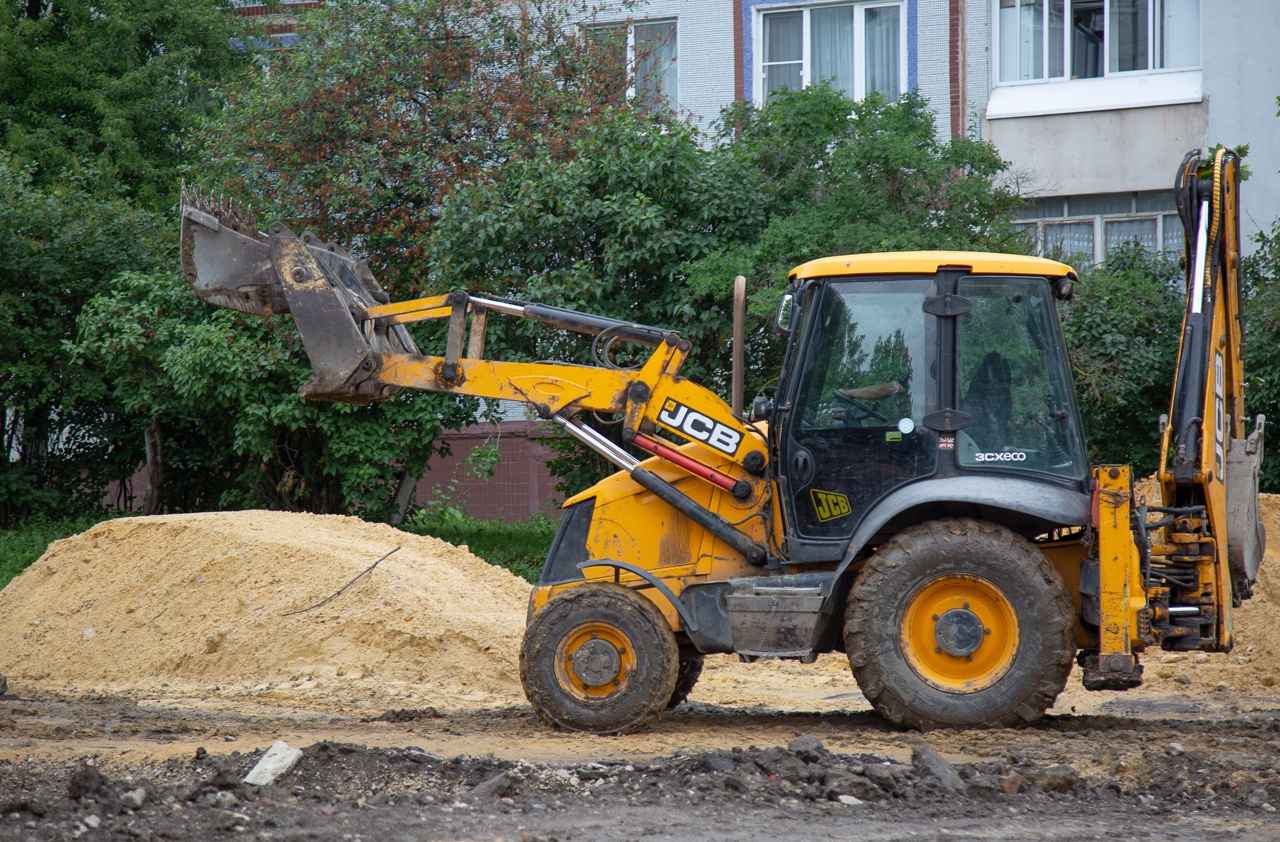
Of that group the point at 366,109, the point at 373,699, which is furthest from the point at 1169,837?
the point at 366,109

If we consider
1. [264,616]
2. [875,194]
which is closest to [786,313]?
[264,616]

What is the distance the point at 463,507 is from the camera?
65.9ft

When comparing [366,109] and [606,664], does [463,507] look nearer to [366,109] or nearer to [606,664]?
[366,109]

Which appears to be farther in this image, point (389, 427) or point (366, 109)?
point (366, 109)

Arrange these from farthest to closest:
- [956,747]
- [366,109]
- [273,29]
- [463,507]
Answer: [273,29], [463,507], [366,109], [956,747]

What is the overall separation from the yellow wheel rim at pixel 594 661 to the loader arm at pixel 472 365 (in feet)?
2.73

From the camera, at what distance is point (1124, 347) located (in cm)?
1355

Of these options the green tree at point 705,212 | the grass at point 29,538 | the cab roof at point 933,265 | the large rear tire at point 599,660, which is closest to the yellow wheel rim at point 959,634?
the large rear tire at point 599,660

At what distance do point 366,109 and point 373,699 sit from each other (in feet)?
29.7

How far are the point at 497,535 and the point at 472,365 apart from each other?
9.67 metres

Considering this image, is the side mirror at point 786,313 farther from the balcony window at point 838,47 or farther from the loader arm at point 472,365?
the balcony window at point 838,47

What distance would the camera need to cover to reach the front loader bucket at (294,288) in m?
7.42

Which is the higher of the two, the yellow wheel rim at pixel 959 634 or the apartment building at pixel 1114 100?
the apartment building at pixel 1114 100

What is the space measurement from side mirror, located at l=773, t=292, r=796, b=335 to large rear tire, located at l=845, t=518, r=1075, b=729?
134cm
